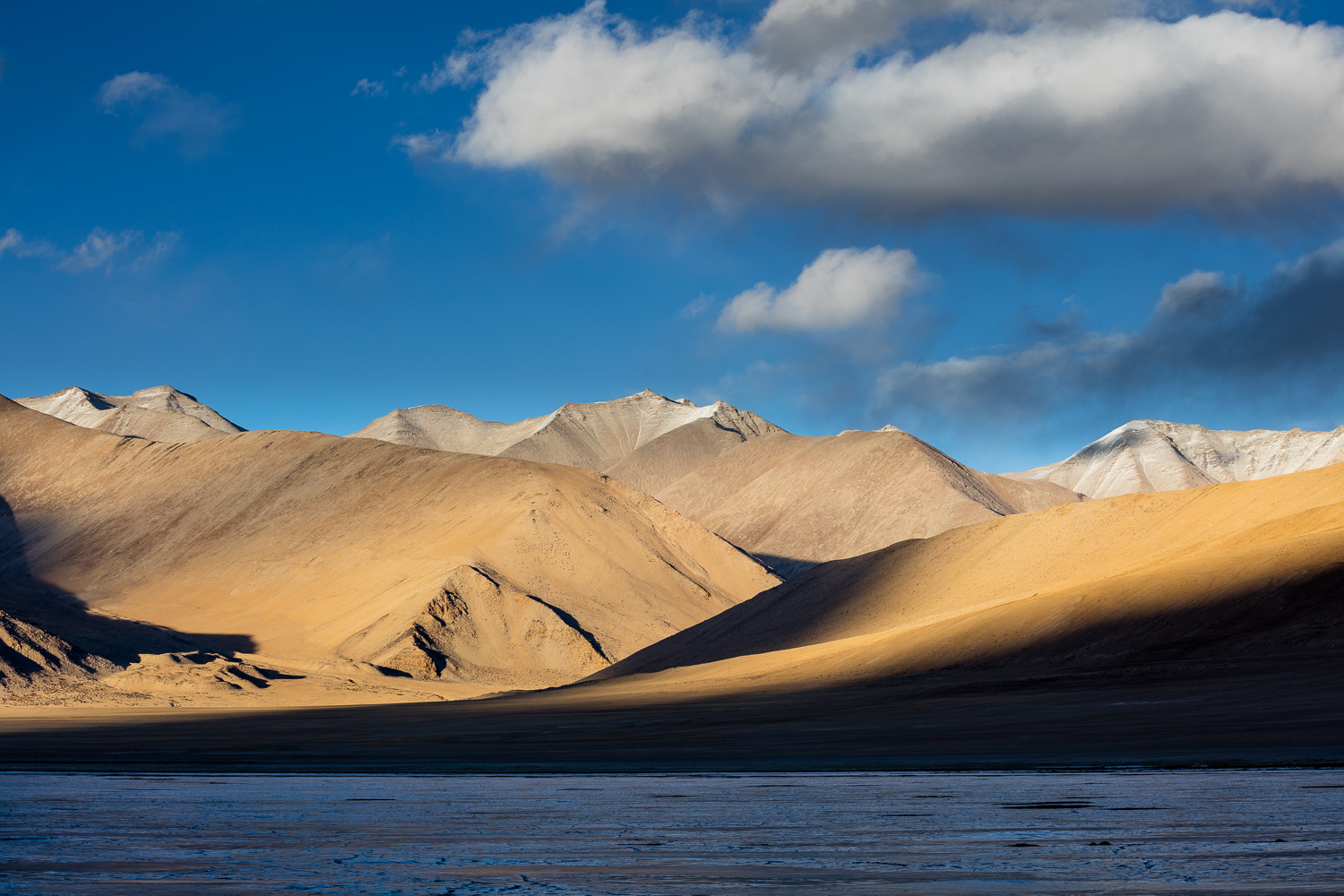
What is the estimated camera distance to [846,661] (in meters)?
63.0

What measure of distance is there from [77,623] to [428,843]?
94.1m

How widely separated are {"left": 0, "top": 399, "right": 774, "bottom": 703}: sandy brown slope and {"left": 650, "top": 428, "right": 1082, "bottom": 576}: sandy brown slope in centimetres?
3775

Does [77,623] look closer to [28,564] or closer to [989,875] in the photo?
[28,564]

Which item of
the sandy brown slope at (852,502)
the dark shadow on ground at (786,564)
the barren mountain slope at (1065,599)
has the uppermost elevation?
the sandy brown slope at (852,502)

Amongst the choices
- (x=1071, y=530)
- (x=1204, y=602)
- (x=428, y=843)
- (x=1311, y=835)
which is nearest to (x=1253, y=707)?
(x=1204, y=602)

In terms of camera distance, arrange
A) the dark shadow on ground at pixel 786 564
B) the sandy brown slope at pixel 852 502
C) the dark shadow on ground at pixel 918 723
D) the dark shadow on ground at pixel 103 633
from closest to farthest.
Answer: the dark shadow on ground at pixel 918 723 → the dark shadow on ground at pixel 103 633 → the dark shadow on ground at pixel 786 564 → the sandy brown slope at pixel 852 502

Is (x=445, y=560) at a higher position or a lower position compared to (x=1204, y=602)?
higher

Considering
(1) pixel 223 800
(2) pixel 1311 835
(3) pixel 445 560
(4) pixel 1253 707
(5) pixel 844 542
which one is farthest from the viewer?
(5) pixel 844 542

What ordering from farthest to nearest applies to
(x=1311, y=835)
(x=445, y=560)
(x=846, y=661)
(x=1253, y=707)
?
(x=445, y=560), (x=846, y=661), (x=1253, y=707), (x=1311, y=835)

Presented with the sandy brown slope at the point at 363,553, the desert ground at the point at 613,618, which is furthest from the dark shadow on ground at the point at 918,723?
the sandy brown slope at the point at 363,553

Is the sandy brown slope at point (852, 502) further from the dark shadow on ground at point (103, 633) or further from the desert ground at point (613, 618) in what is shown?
the dark shadow on ground at point (103, 633)

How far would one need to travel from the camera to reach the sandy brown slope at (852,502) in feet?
543

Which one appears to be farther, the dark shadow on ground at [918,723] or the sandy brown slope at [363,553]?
the sandy brown slope at [363,553]

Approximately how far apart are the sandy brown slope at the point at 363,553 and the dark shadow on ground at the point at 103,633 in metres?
0.58
